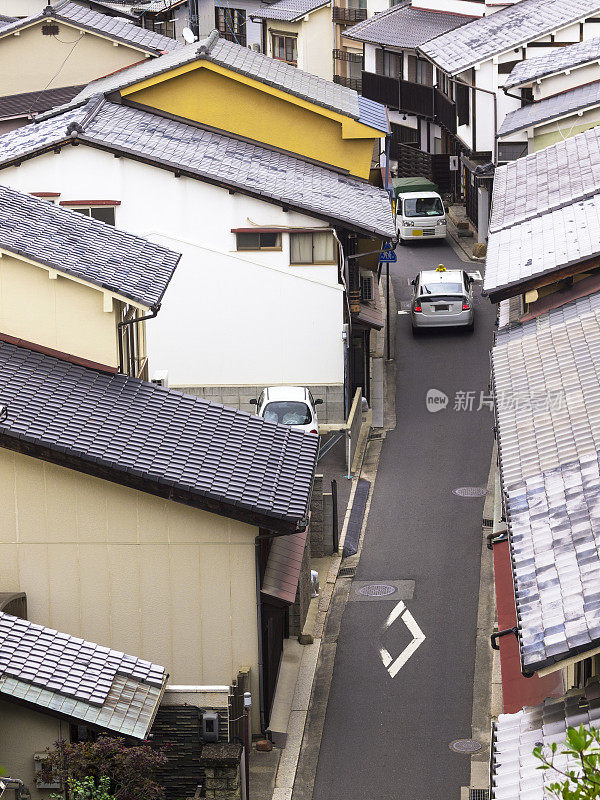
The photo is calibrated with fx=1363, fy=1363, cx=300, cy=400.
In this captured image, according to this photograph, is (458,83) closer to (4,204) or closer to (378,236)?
(378,236)

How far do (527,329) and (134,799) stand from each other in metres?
12.4

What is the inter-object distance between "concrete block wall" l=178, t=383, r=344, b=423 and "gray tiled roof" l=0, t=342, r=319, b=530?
13.6m

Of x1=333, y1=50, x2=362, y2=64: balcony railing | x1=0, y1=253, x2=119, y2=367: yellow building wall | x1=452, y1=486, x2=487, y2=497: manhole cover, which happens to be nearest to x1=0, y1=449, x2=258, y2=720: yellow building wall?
x1=0, y1=253, x2=119, y2=367: yellow building wall

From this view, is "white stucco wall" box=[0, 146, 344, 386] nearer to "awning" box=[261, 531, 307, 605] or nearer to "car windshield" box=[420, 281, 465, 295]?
"car windshield" box=[420, 281, 465, 295]

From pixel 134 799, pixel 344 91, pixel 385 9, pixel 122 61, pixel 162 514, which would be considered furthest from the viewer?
pixel 385 9

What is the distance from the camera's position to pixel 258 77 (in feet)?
124

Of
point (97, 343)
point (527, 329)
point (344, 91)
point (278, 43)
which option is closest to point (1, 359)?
point (97, 343)

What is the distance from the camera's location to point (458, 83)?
2158 inches

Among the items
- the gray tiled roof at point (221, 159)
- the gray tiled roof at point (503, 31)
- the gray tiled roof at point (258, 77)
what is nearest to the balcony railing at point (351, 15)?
the gray tiled roof at point (503, 31)

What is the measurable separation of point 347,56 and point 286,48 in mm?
6731

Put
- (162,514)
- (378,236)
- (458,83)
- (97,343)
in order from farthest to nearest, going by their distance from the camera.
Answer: (458,83) < (378,236) < (97,343) < (162,514)

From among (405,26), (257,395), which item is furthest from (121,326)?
(405,26)

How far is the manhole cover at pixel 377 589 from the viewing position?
26891mm

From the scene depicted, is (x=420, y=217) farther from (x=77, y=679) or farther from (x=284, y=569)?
(x=77, y=679)
